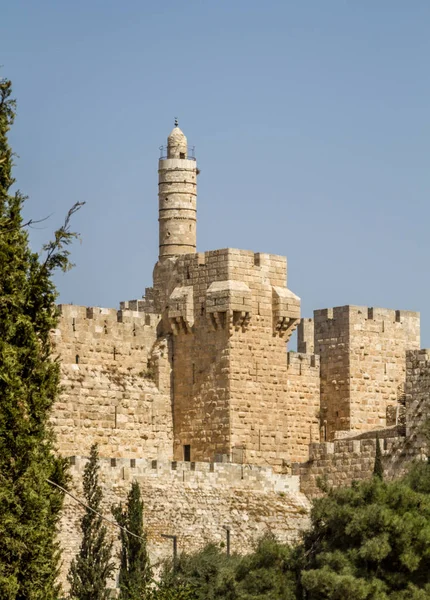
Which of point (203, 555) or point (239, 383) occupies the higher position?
point (239, 383)

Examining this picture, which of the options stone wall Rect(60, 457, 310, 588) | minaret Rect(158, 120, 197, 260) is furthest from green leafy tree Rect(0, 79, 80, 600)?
minaret Rect(158, 120, 197, 260)

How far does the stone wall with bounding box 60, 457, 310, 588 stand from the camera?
35.6 m

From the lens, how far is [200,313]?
135 ft

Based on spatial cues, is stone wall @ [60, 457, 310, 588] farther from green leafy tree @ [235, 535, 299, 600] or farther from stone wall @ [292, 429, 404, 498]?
green leafy tree @ [235, 535, 299, 600]

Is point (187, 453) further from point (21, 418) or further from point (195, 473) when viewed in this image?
point (21, 418)

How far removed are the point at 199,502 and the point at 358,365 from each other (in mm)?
7763

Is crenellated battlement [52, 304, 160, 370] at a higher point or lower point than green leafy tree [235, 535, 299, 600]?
higher

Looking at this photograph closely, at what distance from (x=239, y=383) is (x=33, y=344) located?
1774 cm

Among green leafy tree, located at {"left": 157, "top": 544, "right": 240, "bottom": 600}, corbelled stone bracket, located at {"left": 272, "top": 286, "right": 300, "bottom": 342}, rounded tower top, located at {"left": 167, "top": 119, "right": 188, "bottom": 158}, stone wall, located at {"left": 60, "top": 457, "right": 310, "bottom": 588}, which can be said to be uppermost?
rounded tower top, located at {"left": 167, "top": 119, "right": 188, "bottom": 158}

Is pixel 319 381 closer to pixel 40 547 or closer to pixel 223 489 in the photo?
pixel 223 489

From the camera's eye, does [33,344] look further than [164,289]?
No

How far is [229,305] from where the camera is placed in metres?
40.3

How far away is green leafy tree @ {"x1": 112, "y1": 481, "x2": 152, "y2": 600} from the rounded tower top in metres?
18.4

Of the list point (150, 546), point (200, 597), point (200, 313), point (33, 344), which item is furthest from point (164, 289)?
point (33, 344)
